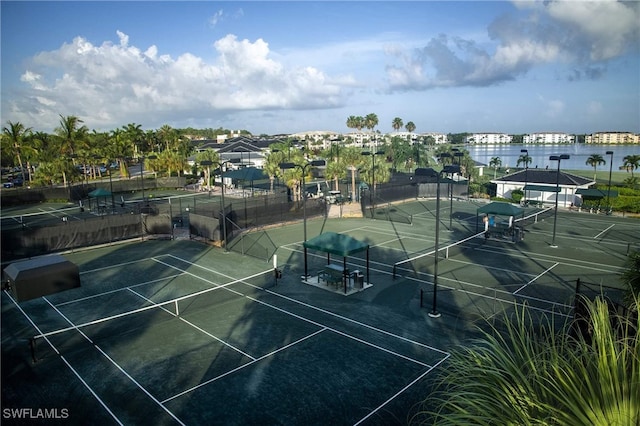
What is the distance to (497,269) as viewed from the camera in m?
25.6

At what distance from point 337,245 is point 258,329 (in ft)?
21.6

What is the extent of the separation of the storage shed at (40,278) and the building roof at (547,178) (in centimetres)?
5147

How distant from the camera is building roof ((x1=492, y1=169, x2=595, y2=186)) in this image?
50781mm

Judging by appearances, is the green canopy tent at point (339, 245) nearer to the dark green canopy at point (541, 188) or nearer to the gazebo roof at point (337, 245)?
the gazebo roof at point (337, 245)

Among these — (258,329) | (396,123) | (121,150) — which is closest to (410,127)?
(396,123)

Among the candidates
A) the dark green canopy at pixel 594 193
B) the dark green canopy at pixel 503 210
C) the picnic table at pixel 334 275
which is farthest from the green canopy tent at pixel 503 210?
the dark green canopy at pixel 594 193

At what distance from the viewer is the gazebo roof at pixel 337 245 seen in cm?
2189

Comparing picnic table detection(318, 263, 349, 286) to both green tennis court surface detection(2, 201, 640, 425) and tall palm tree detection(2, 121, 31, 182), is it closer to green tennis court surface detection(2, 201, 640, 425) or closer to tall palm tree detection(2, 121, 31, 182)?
green tennis court surface detection(2, 201, 640, 425)

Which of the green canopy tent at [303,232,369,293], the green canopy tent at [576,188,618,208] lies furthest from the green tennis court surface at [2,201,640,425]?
the green canopy tent at [576,188,618,208]

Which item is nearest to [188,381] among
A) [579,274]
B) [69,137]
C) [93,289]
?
[93,289]

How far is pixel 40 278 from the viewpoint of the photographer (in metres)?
18.3

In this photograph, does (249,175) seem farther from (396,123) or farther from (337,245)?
(396,123)

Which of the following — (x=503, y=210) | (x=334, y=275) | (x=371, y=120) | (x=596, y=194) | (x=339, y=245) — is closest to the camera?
(x=339, y=245)

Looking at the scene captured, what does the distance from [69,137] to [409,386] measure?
8188 centimetres
